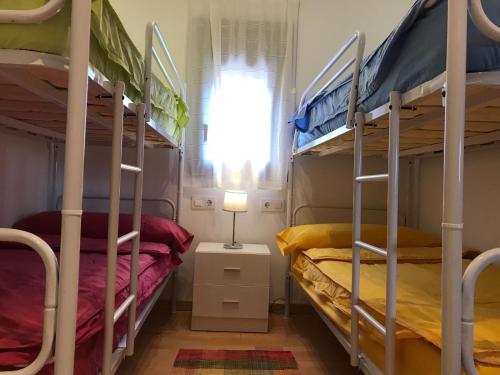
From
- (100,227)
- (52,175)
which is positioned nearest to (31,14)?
(100,227)

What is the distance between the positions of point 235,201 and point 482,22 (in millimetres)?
2126

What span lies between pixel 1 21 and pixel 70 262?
2.03ft

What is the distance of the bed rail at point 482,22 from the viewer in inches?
37.2

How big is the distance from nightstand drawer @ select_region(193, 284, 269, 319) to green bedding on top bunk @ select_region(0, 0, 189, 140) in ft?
4.00

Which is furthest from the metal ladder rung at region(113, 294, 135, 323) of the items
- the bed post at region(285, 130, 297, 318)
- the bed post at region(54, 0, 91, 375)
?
the bed post at region(285, 130, 297, 318)

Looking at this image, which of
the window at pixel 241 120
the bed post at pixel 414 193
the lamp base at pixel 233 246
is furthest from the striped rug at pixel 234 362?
the bed post at pixel 414 193

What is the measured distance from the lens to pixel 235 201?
9.54ft

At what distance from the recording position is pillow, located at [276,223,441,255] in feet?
8.71

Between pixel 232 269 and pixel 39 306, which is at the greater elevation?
pixel 39 306

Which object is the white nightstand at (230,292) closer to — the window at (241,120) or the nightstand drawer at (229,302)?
the nightstand drawer at (229,302)

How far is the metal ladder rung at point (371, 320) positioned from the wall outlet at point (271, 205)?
5.78ft

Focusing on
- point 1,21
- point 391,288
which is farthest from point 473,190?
point 1,21

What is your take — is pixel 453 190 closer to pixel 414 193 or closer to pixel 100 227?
pixel 100 227

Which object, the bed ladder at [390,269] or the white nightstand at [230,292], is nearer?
the bed ladder at [390,269]
